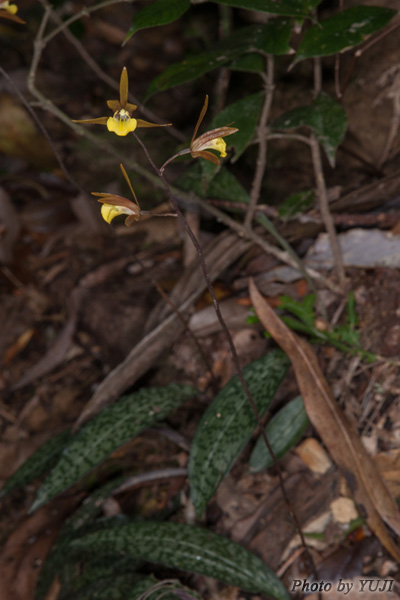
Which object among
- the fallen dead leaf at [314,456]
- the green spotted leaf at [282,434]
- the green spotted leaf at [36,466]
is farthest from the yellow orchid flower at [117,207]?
the green spotted leaf at [36,466]

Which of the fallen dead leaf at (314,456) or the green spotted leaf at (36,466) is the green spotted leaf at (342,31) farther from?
the green spotted leaf at (36,466)

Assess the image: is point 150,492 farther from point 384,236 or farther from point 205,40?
point 205,40

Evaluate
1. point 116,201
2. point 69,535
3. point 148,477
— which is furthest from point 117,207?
point 69,535

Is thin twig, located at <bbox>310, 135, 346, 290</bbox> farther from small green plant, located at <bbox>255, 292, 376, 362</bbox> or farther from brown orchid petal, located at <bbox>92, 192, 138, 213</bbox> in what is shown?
brown orchid petal, located at <bbox>92, 192, 138, 213</bbox>

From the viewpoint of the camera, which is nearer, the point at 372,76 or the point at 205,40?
the point at 372,76

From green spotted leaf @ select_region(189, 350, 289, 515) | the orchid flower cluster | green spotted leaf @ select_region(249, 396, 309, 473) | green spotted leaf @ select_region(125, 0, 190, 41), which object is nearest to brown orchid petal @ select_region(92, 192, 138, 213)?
the orchid flower cluster

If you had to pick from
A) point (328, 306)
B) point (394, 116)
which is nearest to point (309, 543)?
point (328, 306)
